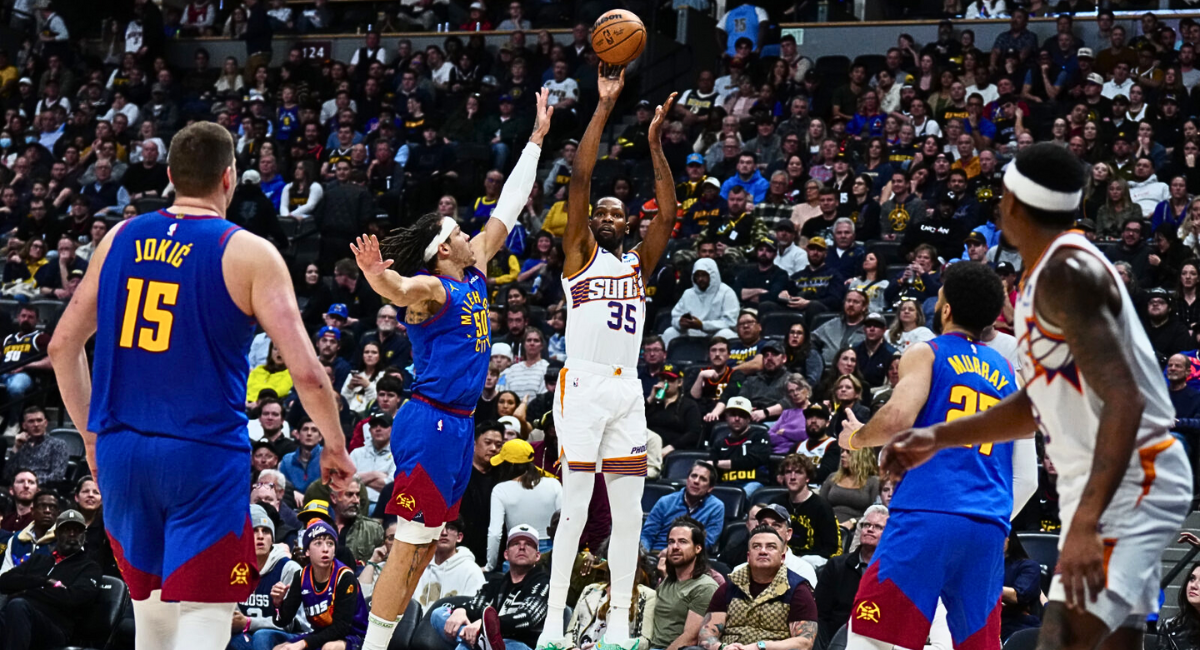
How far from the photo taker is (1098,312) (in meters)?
3.92

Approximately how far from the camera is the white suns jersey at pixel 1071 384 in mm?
4016

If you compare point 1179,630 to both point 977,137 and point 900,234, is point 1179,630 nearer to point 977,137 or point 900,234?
point 900,234

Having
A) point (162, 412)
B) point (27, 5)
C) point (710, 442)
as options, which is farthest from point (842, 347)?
point (27, 5)

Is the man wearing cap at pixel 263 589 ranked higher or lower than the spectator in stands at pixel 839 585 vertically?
lower

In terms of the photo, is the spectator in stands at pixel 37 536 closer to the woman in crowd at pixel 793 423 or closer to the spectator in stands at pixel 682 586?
the spectator in stands at pixel 682 586

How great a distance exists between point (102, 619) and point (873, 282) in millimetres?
8421

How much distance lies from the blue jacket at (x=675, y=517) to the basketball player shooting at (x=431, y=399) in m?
3.91

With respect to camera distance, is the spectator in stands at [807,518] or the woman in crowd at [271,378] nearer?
the spectator in stands at [807,518]

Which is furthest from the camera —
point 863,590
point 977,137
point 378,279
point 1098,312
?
point 977,137

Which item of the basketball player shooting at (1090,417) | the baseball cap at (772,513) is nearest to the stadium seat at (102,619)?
the baseball cap at (772,513)

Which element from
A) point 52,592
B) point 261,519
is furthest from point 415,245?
point 52,592

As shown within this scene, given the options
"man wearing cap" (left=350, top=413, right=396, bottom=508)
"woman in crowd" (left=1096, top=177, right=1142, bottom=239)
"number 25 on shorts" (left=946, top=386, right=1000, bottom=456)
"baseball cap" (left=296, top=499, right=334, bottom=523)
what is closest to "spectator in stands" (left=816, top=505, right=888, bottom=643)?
"number 25 on shorts" (left=946, top=386, right=1000, bottom=456)

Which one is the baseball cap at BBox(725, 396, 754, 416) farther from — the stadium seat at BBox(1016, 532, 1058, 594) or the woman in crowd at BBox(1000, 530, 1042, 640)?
the woman in crowd at BBox(1000, 530, 1042, 640)

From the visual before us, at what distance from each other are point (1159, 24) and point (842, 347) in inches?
318
